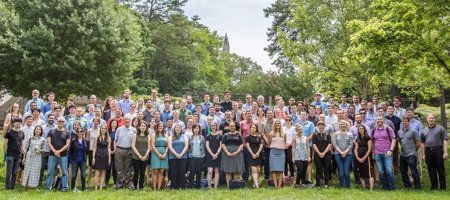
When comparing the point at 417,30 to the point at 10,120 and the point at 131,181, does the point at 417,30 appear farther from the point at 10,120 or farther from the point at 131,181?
the point at 10,120

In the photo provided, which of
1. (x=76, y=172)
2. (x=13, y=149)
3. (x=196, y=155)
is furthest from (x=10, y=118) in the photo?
(x=196, y=155)

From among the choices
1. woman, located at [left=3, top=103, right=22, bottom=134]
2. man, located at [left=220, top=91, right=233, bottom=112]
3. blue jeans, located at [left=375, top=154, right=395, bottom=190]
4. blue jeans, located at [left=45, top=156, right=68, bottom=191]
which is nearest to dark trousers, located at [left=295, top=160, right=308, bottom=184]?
blue jeans, located at [left=375, top=154, right=395, bottom=190]

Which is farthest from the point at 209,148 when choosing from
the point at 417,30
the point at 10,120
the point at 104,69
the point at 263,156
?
the point at 104,69

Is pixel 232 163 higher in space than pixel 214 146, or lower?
lower

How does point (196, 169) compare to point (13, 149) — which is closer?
point (13, 149)

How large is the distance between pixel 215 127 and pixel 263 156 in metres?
1.70

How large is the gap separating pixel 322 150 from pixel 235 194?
2640 millimetres

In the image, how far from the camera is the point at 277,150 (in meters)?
11.8

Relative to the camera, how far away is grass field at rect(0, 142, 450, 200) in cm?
1024

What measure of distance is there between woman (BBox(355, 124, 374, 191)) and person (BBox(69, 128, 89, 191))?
6700 mm

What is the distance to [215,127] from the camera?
11.9 meters

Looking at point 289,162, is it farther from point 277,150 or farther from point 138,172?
point 138,172

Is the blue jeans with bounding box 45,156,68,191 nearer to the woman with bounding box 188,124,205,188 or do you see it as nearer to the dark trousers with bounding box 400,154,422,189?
the woman with bounding box 188,124,205,188

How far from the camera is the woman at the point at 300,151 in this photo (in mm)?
11852
